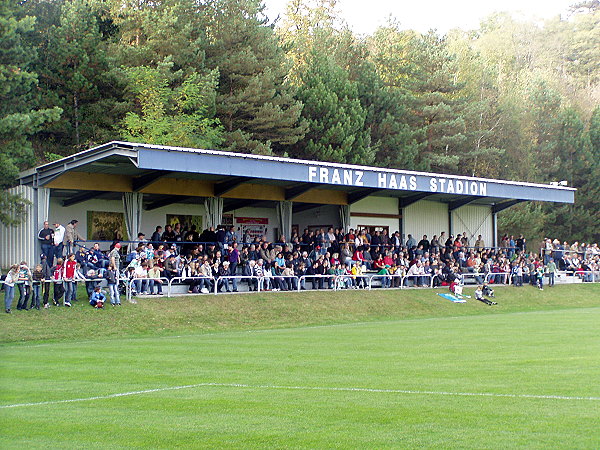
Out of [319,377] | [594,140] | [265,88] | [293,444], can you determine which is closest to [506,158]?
[594,140]

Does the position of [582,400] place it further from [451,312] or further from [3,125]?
[3,125]

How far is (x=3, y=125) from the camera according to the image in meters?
27.4

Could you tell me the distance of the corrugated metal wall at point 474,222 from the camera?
4109cm

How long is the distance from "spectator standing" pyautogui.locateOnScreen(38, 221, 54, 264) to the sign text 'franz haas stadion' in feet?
31.6

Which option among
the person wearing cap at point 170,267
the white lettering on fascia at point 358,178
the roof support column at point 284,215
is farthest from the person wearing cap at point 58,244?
the white lettering on fascia at point 358,178

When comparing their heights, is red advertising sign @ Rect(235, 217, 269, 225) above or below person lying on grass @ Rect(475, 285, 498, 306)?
above

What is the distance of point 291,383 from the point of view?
1066 centimetres

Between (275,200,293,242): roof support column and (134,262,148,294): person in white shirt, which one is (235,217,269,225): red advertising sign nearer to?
(275,200,293,242): roof support column

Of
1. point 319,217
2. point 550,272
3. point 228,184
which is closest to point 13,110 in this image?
point 228,184

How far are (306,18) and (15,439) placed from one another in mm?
61073

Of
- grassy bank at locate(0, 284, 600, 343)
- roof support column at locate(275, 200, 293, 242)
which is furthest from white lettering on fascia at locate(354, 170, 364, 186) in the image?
grassy bank at locate(0, 284, 600, 343)

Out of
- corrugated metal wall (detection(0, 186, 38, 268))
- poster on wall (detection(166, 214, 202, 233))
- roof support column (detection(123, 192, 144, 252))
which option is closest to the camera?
corrugated metal wall (detection(0, 186, 38, 268))

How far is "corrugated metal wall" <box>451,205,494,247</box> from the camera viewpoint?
4109 cm

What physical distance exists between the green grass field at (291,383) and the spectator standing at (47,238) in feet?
9.45
